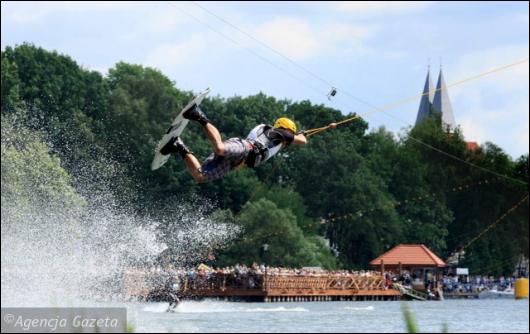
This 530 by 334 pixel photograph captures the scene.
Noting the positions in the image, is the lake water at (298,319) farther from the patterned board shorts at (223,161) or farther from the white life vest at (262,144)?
the patterned board shorts at (223,161)

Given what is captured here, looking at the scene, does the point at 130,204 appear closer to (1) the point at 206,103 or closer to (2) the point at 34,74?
(2) the point at 34,74

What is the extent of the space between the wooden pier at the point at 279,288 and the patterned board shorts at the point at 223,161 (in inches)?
782

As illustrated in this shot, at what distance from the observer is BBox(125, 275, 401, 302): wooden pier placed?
41625 mm

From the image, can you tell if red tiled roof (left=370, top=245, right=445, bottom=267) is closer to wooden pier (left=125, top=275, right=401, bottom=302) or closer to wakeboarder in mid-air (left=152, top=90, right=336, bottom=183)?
wooden pier (left=125, top=275, right=401, bottom=302)

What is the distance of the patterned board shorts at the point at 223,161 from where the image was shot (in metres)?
15.9

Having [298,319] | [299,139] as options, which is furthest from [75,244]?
[299,139]

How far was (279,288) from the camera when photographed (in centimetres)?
4531

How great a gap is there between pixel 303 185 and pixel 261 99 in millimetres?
6006

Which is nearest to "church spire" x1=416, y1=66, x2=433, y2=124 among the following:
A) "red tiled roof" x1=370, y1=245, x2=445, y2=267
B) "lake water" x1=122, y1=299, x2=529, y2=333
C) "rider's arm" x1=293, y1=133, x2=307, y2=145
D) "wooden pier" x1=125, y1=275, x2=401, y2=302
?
"red tiled roof" x1=370, y1=245, x2=445, y2=267

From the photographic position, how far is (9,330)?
16.5 metres

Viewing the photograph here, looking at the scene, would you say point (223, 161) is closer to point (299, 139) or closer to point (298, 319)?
point (299, 139)

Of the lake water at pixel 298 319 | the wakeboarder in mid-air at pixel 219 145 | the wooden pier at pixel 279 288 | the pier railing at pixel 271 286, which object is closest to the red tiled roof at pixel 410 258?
the wooden pier at pixel 279 288

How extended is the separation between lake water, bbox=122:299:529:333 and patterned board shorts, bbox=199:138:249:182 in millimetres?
7569

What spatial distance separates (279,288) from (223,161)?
2975cm
